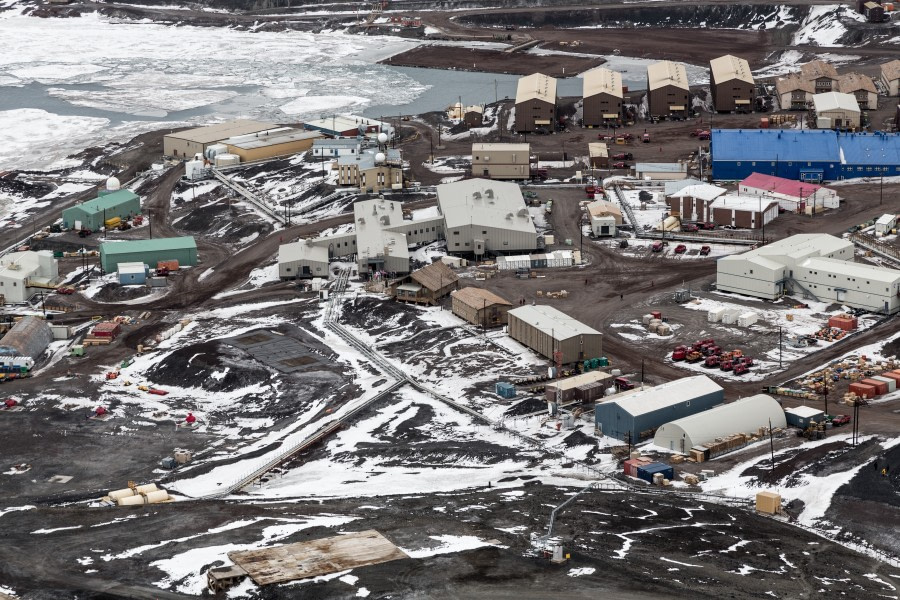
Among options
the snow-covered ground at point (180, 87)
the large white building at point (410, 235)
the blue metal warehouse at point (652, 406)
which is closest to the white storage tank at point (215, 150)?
the snow-covered ground at point (180, 87)

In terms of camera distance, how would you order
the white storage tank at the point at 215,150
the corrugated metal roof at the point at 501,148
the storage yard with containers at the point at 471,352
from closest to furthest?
Answer: 1. the storage yard with containers at the point at 471,352
2. the corrugated metal roof at the point at 501,148
3. the white storage tank at the point at 215,150

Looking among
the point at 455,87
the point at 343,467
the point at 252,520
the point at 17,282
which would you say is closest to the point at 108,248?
the point at 17,282

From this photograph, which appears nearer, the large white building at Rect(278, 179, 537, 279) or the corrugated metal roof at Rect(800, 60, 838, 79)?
the large white building at Rect(278, 179, 537, 279)

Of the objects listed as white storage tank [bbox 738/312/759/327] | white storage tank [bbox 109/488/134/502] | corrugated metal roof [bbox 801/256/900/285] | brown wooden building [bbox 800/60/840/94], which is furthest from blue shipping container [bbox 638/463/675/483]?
brown wooden building [bbox 800/60/840/94]

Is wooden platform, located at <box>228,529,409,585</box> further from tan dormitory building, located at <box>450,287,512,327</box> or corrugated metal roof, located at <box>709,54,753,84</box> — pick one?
corrugated metal roof, located at <box>709,54,753,84</box>

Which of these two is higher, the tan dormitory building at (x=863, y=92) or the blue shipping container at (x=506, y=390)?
the tan dormitory building at (x=863, y=92)

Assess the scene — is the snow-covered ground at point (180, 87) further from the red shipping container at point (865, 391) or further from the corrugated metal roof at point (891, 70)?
the red shipping container at point (865, 391)

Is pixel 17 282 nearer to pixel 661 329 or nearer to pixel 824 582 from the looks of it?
pixel 661 329
